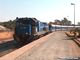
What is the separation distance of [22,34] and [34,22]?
2.44 metres

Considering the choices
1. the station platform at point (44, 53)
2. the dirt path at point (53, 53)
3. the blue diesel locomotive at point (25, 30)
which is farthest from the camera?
the blue diesel locomotive at point (25, 30)

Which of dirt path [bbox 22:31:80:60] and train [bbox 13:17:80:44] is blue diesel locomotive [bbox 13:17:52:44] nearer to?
train [bbox 13:17:80:44]

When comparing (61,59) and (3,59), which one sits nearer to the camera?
(3,59)

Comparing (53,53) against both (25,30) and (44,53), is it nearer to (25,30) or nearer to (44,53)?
(44,53)

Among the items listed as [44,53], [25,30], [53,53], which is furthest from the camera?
[25,30]

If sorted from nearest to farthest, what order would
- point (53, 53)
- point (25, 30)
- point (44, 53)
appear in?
1. point (44, 53)
2. point (53, 53)
3. point (25, 30)

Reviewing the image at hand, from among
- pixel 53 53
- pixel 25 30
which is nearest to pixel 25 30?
pixel 25 30

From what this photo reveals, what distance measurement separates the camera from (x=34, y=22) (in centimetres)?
3303

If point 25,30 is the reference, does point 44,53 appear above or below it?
below

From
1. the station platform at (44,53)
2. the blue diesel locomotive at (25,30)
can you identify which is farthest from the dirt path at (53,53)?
the blue diesel locomotive at (25,30)

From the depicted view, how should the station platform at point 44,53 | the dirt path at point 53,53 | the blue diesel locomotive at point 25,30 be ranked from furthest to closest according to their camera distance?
the blue diesel locomotive at point 25,30, the dirt path at point 53,53, the station platform at point 44,53

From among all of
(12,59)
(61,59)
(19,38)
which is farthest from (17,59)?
(19,38)

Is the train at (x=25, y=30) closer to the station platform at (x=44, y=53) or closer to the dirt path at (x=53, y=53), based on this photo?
the dirt path at (x=53, y=53)

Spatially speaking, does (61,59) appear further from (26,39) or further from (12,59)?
(26,39)
